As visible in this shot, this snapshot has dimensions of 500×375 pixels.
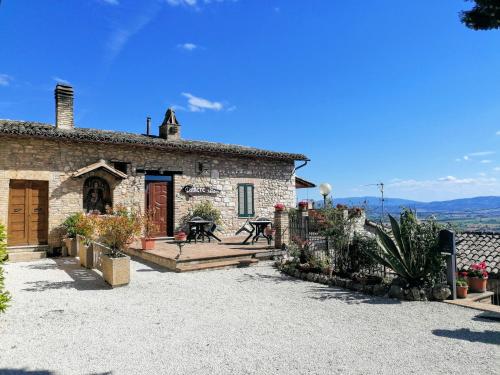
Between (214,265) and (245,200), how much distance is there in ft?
21.6

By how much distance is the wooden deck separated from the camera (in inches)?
328

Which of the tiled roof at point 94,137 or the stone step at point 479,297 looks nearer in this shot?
the stone step at point 479,297

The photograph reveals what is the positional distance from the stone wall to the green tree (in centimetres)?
1027

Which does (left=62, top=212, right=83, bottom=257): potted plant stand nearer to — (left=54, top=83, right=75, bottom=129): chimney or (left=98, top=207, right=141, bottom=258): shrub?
(left=54, top=83, right=75, bottom=129): chimney

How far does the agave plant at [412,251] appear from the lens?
6055 millimetres

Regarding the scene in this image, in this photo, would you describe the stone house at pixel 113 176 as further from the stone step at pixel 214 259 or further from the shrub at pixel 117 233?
the shrub at pixel 117 233

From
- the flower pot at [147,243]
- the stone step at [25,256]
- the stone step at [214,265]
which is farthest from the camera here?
the flower pot at [147,243]

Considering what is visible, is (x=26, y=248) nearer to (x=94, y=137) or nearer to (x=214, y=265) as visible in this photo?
(x=94, y=137)

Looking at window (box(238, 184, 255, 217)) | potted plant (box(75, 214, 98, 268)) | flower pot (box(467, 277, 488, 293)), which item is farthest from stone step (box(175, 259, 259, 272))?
window (box(238, 184, 255, 217))

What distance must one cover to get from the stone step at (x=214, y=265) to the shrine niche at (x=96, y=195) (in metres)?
4.87

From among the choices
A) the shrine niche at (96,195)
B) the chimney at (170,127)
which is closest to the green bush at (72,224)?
the shrine niche at (96,195)

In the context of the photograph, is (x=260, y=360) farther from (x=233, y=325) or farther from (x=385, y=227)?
(x=385, y=227)

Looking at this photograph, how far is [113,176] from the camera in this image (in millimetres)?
11812

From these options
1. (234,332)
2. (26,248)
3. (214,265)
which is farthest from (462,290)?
(26,248)
